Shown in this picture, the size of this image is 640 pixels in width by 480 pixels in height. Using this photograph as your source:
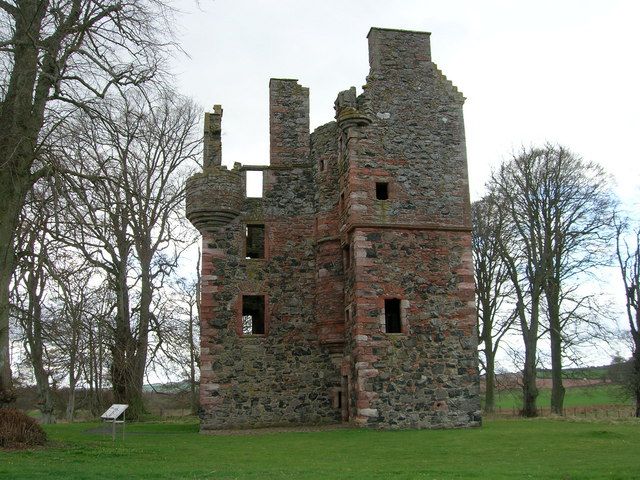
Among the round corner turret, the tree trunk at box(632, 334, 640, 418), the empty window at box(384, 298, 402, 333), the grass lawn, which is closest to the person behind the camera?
the grass lawn

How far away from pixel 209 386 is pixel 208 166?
6969 mm

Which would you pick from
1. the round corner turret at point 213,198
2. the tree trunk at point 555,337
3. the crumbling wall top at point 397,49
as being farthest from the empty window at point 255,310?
the tree trunk at point 555,337

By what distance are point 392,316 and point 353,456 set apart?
27.2 ft

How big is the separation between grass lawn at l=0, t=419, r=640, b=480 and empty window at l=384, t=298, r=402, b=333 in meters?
3.39

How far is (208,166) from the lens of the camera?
23.0 m

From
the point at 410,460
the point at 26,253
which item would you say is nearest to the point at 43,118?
the point at 26,253

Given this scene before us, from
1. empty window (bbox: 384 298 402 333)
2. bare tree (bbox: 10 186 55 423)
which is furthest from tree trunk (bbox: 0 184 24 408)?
empty window (bbox: 384 298 402 333)

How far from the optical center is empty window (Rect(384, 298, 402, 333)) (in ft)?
68.6

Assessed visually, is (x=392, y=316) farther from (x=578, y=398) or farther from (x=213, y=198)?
(x=578, y=398)

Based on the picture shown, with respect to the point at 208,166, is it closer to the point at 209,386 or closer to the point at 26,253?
the point at 209,386

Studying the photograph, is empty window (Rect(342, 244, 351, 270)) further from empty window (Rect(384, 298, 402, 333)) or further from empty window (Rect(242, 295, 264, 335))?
empty window (Rect(242, 295, 264, 335))

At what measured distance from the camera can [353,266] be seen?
20828mm

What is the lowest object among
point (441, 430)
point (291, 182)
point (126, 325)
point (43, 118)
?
point (441, 430)

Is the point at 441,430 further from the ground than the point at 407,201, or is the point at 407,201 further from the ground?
the point at 407,201
